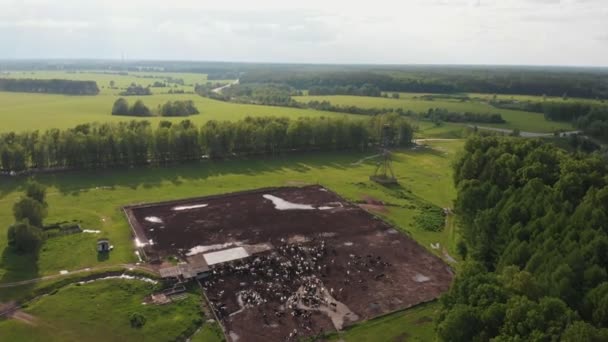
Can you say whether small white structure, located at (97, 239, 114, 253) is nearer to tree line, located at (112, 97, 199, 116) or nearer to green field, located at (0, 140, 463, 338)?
green field, located at (0, 140, 463, 338)

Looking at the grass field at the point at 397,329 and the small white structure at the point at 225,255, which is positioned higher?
the small white structure at the point at 225,255

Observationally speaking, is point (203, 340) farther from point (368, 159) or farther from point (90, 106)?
point (90, 106)

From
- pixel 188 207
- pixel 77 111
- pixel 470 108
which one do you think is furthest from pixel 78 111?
pixel 470 108

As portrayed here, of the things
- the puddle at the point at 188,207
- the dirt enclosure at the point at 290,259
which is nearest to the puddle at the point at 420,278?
the dirt enclosure at the point at 290,259

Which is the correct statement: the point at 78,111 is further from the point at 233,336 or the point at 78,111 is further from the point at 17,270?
the point at 233,336

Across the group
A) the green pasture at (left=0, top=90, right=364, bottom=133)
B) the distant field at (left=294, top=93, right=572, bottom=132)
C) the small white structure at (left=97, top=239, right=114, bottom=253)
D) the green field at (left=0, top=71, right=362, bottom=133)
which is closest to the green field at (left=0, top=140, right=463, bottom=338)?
the small white structure at (left=97, top=239, right=114, bottom=253)

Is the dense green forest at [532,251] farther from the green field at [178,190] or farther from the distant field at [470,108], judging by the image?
the distant field at [470,108]

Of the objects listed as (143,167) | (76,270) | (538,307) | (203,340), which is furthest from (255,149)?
(538,307)
